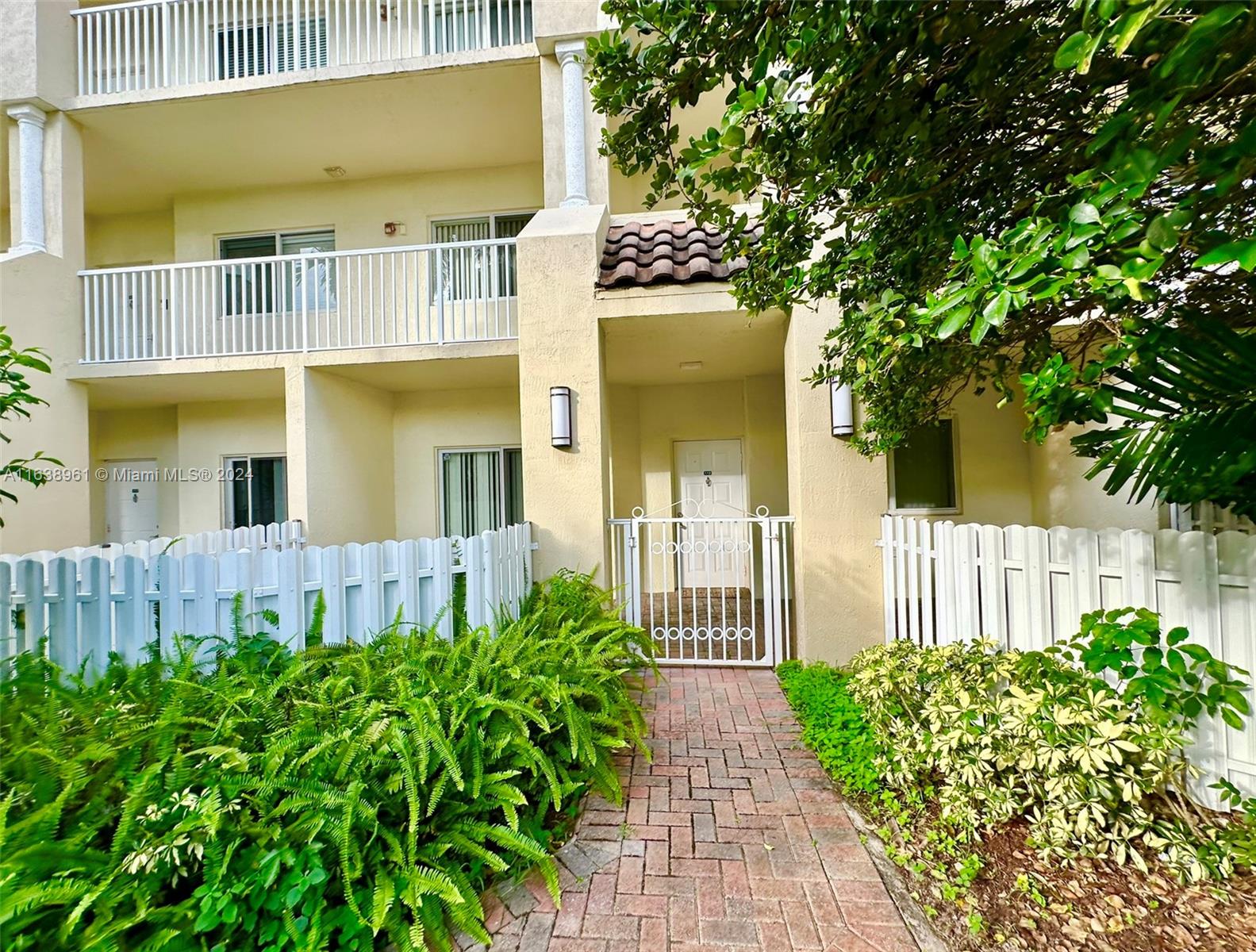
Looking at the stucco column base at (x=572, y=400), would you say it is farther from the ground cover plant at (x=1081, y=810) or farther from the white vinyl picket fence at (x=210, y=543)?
the ground cover plant at (x=1081, y=810)

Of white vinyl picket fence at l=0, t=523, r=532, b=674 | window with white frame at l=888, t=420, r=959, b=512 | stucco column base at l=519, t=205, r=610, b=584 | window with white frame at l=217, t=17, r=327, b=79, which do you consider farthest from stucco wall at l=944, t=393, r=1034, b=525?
window with white frame at l=217, t=17, r=327, b=79

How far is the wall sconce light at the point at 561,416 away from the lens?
454cm

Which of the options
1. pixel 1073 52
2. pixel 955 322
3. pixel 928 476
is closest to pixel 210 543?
pixel 955 322

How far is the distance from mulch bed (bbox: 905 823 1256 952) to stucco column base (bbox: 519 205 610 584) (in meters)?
3.21

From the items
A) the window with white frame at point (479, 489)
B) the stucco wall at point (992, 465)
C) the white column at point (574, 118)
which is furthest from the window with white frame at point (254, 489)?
the stucco wall at point (992, 465)

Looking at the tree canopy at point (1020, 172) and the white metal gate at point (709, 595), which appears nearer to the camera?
the tree canopy at point (1020, 172)

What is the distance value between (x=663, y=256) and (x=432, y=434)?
4.52 metres

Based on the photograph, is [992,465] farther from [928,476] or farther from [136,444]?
[136,444]

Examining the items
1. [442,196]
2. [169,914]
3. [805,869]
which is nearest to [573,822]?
[805,869]

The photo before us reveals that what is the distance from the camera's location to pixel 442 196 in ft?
25.0

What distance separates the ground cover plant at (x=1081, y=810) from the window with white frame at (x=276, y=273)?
25.3 feet

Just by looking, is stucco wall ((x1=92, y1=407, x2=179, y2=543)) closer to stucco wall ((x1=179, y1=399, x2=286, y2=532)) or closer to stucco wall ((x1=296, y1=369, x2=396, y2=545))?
stucco wall ((x1=179, y1=399, x2=286, y2=532))

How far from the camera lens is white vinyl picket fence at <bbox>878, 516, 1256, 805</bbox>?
87.0 inches

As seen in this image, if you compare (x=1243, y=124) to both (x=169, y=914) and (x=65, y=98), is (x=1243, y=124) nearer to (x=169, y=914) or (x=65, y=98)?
(x=169, y=914)
